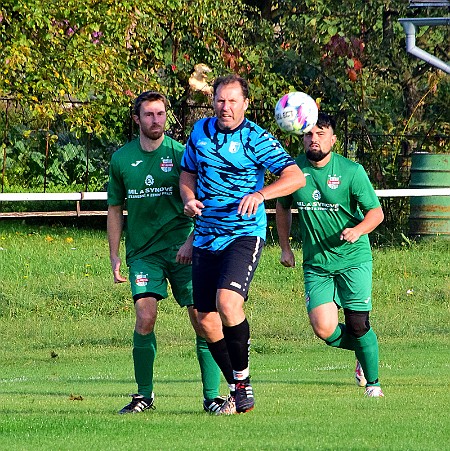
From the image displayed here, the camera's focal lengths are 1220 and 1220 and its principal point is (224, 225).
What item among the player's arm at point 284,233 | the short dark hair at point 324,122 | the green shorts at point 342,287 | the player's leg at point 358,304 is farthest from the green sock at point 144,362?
the short dark hair at point 324,122

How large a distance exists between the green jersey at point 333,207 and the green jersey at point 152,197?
1151mm

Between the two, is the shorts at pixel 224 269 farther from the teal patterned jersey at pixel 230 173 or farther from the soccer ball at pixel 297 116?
the soccer ball at pixel 297 116

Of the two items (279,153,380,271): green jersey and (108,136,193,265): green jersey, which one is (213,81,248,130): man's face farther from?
(279,153,380,271): green jersey

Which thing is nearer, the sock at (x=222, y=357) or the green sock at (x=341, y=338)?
the sock at (x=222, y=357)

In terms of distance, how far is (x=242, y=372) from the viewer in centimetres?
759

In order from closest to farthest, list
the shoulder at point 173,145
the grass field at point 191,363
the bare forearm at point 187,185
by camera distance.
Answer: the grass field at point 191,363
the bare forearm at point 187,185
the shoulder at point 173,145

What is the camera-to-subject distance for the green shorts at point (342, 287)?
9227 millimetres

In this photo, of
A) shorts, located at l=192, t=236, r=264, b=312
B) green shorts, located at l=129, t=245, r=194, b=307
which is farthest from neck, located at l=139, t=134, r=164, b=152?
shorts, located at l=192, t=236, r=264, b=312

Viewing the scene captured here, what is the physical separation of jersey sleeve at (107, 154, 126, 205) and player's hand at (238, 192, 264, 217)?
1.39 metres

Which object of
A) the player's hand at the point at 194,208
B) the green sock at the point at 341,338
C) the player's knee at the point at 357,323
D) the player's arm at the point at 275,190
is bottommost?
the green sock at the point at 341,338

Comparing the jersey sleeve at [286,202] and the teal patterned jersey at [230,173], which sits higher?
the teal patterned jersey at [230,173]

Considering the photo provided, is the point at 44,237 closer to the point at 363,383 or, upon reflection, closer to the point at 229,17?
the point at 229,17

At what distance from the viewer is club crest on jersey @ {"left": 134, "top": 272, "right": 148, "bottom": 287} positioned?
8.22 meters

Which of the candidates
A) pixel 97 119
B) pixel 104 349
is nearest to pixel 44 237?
pixel 97 119
